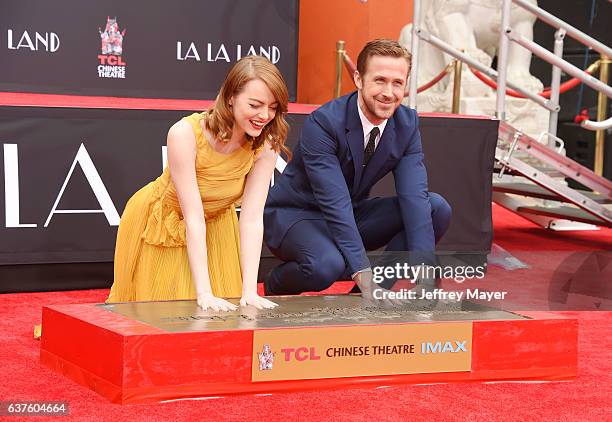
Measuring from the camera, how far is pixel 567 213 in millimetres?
5719

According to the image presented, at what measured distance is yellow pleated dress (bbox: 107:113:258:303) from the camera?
3160 millimetres

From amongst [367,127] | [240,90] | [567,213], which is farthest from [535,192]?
[240,90]

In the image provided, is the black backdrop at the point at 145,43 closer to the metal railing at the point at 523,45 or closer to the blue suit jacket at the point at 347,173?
the metal railing at the point at 523,45

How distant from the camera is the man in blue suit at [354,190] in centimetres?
312

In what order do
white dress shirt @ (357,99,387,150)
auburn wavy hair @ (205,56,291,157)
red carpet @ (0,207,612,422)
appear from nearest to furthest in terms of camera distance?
1. red carpet @ (0,207,612,422)
2. auburn wavy hair @ (205,56,291,157)
3. white dress shirt @ (357,99,387,150)

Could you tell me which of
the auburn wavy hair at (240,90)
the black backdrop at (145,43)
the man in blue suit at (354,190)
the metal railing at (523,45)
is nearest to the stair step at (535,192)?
the metal railing at (523,45)

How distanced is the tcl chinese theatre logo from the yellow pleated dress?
2.91 m

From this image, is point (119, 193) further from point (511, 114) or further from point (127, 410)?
point (511, 114)

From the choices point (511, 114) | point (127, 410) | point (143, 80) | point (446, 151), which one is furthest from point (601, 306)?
point (511, 114)

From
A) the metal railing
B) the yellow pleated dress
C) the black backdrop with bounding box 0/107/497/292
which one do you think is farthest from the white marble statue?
the yellow pleated dress

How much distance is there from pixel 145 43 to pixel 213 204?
10.4 ft

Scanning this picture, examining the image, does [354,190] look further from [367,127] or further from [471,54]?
[471,54]

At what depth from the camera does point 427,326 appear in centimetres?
265

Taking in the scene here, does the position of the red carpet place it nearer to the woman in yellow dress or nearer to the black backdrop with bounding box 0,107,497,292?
the woman in yellow dress
